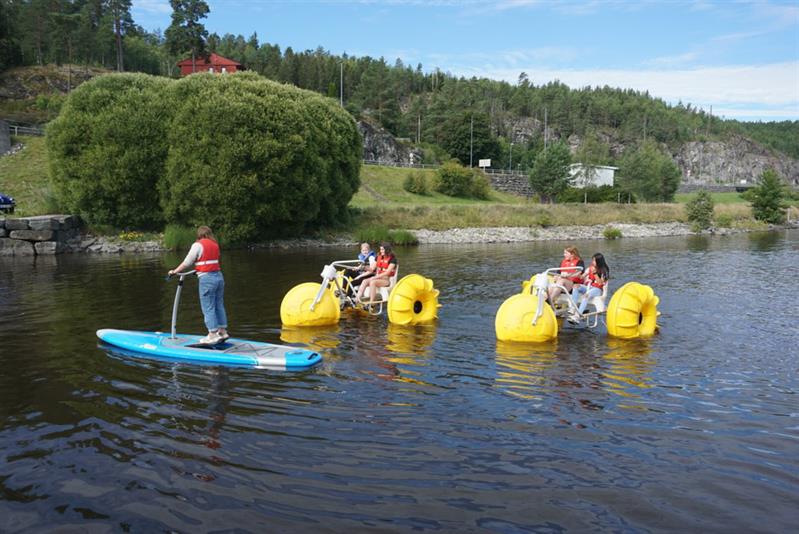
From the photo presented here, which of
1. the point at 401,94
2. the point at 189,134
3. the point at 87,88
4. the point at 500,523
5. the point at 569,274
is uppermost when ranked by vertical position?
the point at 401,94

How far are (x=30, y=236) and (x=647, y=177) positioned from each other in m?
80.1

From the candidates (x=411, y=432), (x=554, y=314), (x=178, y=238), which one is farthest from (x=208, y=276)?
(x=178, y=238)

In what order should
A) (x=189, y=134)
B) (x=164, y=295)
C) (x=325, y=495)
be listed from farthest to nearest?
(x=189, y=134), (x=164, y=295), (x=325, y=495)

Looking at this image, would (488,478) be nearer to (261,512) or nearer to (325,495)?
(325,495)

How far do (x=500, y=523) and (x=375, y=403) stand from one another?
385cm

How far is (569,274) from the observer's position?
1612 cm

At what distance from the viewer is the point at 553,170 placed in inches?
3447

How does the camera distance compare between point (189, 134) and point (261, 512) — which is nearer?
point (261, 512)

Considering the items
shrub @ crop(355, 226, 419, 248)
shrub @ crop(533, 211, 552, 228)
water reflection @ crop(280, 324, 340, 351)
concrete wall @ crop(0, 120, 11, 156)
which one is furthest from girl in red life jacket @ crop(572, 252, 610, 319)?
concrete wall @ crop(0, 120, 11, 156)

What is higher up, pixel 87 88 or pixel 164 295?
pixel 87 88

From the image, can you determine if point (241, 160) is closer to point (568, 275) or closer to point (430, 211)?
point (430, 211)

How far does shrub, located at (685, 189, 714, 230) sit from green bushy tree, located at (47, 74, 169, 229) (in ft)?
169

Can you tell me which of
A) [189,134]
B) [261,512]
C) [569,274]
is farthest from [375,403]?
[189,134]

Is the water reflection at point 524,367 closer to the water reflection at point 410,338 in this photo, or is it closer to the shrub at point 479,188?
the water reflection at point 410,338
